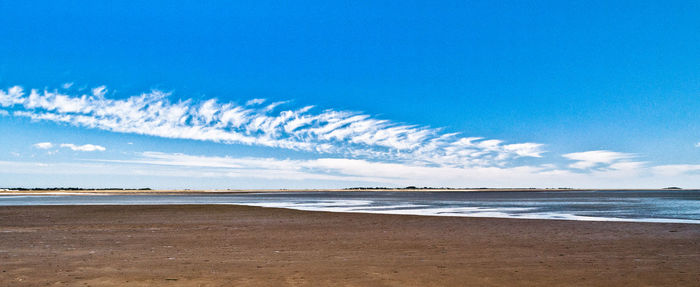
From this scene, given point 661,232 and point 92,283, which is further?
point 661,232

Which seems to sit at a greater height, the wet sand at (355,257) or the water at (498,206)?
the water at (498,206)

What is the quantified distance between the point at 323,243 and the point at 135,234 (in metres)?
9.14

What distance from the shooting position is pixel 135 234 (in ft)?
68.4

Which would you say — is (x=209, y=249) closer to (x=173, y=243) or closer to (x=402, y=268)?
(x=173, y=243)

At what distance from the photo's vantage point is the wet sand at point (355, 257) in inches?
413

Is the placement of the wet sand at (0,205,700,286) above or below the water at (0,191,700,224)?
below

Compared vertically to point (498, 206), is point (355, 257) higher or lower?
lower

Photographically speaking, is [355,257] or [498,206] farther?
[498,206]

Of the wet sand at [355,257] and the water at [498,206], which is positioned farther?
the water at [498,206]

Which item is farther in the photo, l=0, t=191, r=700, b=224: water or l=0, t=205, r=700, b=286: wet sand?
l=0, t=191, r=700, b=224: water

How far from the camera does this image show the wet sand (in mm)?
10500

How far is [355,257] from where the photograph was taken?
542 inches

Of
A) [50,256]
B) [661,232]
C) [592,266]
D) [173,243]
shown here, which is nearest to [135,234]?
[173,243]

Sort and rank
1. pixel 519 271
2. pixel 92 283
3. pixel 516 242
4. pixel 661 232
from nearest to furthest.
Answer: pixel 92 283 < pixel 519 271 < pixel 516 242 < pixel 661 232
